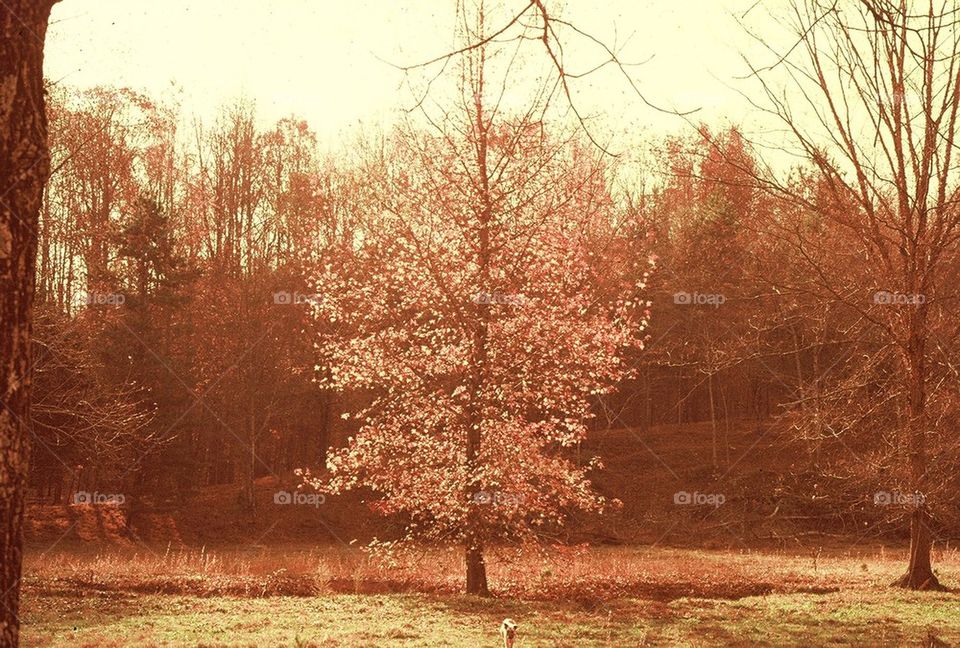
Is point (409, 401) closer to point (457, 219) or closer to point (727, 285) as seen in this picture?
point (457, 219)

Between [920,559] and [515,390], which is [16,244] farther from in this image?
[920,559]

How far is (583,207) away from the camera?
16938 mm

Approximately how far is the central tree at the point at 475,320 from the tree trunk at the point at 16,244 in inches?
471

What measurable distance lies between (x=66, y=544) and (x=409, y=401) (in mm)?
20866
